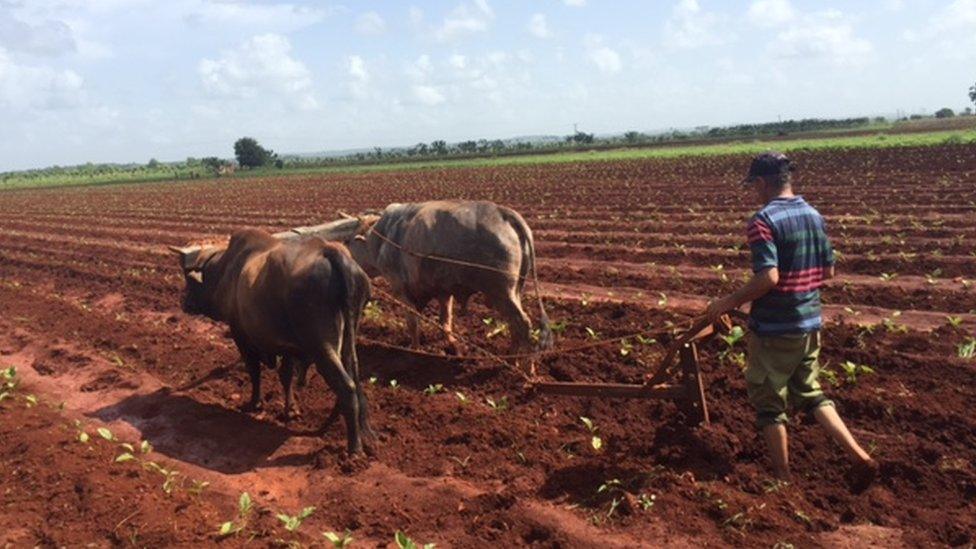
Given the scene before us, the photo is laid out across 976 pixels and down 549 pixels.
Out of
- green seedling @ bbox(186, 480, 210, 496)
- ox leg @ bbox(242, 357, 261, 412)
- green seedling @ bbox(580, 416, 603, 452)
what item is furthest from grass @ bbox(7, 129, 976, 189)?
green seedling @ bbox(186, 480, 210, 496)

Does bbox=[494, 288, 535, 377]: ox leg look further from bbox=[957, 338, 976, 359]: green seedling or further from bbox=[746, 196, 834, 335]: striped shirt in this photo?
bbox=[957, 338, 976, 359]: green seedling

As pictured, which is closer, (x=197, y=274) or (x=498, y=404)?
(x=498, y=404)

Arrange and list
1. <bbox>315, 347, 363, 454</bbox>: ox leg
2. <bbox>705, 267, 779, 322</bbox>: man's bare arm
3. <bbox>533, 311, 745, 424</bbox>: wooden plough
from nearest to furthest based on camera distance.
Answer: <bbox>705, 267, 779, 322</bbox>: man's bare arm → <bbox>533, 311, 745, 424</bbox>: wooden plough → <bbox>315, 347, 363, 454</bbox>: ox leg

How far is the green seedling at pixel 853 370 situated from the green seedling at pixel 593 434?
270 cm

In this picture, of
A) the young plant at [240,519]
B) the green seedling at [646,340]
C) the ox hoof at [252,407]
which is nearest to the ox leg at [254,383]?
the ox hoof at [252,407]

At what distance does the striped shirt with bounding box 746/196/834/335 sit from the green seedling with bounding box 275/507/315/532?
3605 mm

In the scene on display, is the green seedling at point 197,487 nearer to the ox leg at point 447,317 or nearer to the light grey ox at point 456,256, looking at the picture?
→ the light grey ox at point 456,256

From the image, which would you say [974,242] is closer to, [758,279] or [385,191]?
[758,279]

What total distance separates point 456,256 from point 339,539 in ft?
14.1

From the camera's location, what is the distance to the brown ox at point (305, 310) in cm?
666

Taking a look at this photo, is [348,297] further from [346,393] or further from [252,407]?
[252,407]

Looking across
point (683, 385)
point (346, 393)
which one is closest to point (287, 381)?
point (346, 393)

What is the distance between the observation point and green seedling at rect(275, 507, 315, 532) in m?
5.24

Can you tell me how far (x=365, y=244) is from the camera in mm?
9984
